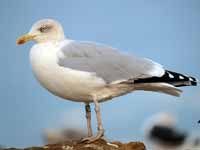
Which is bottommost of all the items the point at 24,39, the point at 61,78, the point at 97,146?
the point at 97,146

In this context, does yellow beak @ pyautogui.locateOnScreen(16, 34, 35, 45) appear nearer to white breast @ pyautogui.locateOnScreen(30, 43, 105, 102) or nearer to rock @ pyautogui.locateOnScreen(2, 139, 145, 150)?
white breast @ pyautogui.locateOnScreen(30, 43, 105, 102)

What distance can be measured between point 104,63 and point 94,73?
106mm

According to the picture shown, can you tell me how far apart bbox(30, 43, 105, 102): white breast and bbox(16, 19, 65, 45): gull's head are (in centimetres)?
11

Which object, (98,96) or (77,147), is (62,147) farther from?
(98,96)

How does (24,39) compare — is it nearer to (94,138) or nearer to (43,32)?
(43,32)

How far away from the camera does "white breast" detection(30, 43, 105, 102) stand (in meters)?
3.63

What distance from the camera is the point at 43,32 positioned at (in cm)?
388

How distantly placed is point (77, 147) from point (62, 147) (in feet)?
0.30

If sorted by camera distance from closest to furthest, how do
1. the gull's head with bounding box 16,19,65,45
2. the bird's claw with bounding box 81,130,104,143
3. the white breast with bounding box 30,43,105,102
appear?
the white breast with bounding box 30,43,105,102, the bird's claw with bounding box 81,130,104,143, the gull's head with bounding box 16,19,65,45

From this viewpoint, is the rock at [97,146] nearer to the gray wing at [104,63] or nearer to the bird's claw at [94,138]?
the bird's claw at [94,138]

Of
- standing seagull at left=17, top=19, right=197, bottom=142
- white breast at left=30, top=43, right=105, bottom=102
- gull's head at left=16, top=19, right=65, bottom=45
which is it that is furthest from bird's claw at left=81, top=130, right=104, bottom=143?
gull's head at left=16, top=19, right=65, bottom=45

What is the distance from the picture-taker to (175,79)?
147 inches

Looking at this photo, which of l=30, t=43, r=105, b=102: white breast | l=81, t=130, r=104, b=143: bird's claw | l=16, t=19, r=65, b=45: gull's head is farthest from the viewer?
l=16, t=19, r=65, b=45: gull's head

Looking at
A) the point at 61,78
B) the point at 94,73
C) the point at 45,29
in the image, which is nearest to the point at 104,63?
the point at 94,73
